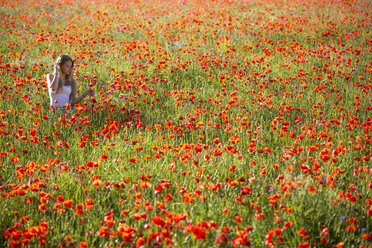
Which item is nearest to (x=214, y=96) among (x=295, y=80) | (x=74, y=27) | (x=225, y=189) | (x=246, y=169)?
(x=295, y=80)

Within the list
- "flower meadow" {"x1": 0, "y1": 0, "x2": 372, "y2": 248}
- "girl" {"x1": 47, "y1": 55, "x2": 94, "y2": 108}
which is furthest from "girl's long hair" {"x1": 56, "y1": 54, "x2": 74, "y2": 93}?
"flower meadow" {"x1": 0, "y1": 0, "x2": 372, "y2": 248}

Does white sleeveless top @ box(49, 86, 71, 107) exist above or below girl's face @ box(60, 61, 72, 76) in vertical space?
below

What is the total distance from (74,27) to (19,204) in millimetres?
7532

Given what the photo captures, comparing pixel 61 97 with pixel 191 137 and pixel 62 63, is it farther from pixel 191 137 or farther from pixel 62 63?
pixel 191 137

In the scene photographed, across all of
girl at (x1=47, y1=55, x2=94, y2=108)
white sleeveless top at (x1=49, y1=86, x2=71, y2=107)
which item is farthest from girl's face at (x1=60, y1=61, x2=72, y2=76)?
white sleeveless top at (x1=49, y1=86, x2=71, y2=107)

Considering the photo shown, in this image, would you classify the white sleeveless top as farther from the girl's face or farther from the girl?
the girl's face

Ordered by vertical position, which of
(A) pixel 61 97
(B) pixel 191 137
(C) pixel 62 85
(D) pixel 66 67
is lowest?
(B) pixel 191 137

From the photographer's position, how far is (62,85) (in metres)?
4.96

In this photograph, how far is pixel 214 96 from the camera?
18.0 feet

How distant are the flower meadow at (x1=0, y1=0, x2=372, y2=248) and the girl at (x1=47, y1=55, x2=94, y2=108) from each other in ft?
0.70

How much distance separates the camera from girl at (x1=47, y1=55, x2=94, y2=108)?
4.84m

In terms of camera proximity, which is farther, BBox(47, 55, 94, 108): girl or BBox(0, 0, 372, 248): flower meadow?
BBox(47, 55, 94, 108): girl

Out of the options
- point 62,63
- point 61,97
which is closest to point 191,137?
point 61,97

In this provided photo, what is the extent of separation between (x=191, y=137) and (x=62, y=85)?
2.14 m
